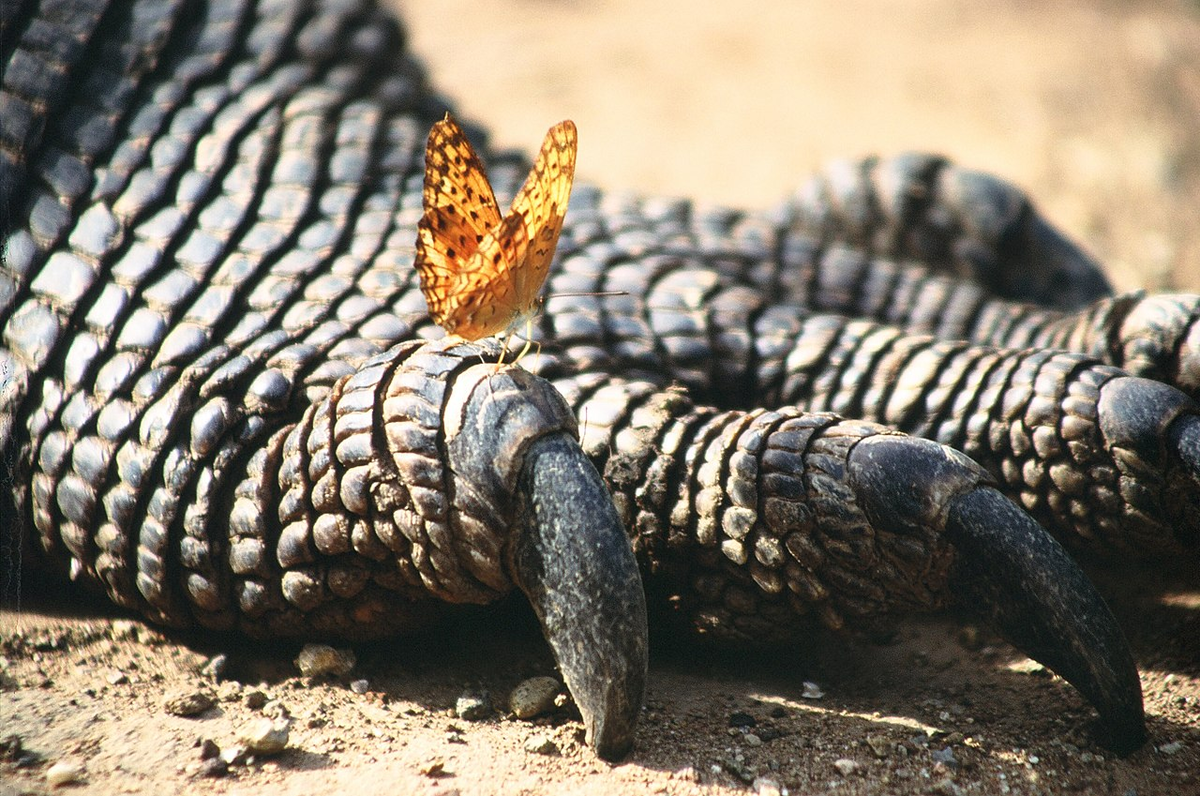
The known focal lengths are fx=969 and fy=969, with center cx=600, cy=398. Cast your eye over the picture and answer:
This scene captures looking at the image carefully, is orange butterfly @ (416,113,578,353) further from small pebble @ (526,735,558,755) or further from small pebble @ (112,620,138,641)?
small pebble @ (112,620,138,641)

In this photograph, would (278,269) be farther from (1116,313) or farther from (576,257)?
(1116,313)

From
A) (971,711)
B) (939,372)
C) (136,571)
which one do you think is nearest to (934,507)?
(971,711)

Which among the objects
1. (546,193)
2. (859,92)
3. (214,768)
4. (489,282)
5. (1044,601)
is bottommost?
(214,768)

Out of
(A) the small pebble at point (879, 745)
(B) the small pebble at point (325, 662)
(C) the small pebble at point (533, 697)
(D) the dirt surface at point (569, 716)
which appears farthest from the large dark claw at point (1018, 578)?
(B) the small pebble at point (325, 662)

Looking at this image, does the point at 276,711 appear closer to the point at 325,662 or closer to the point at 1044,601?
the point at 325,662

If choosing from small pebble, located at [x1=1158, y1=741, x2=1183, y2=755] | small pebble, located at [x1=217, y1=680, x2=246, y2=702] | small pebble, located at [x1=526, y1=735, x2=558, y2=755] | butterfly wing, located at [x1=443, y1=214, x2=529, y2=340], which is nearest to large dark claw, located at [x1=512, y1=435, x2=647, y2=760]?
small pebble, located at [x1=526, y1=735, x2=558, y2=755]

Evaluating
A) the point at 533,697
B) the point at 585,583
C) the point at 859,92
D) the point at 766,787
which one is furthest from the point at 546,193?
the point at 859,92
